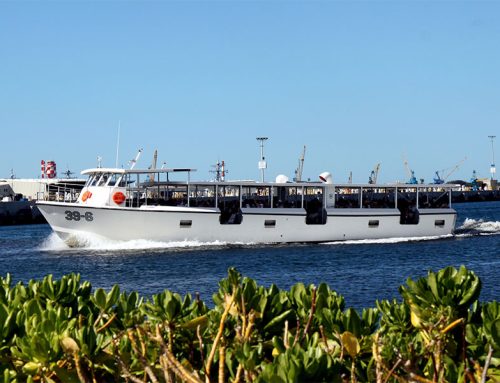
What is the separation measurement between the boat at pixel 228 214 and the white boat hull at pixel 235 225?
0.16ft

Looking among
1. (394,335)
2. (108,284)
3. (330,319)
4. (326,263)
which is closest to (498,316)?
(394,335)

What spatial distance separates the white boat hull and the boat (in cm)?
5

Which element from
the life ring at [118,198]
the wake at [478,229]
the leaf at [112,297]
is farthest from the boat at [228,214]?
the leaf at [112,297]

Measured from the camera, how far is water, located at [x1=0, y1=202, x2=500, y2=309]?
1217 inches

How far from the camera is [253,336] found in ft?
18.3

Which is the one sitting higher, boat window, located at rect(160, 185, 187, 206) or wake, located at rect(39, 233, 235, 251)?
boat window, located at rect(160, 185, 187, 206)

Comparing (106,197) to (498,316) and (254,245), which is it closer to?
(254,245)

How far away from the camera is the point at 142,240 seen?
42344 millimetres

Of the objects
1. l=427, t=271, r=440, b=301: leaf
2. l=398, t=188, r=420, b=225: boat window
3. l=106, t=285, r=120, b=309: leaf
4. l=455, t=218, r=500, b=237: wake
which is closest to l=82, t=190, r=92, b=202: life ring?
l=398, t=188, r=420, b=225: boat window

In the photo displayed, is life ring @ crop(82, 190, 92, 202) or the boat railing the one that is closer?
life ring @ crop(82, 190, 92, 202)

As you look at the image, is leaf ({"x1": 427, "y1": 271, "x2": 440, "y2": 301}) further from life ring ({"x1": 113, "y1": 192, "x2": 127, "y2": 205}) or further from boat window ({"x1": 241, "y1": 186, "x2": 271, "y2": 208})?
boat window ({"x1": 241, "y1": 186, "x2": 271, "y2": 208})

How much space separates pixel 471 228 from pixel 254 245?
22.6 meters

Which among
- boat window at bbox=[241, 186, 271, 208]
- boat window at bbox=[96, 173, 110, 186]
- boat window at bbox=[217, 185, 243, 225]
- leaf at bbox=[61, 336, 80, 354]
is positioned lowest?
leaf at bbox=[61, 336, 80, 354]

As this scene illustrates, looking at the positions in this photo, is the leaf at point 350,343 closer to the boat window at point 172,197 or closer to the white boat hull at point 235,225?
the white boat hull at point 235,225
